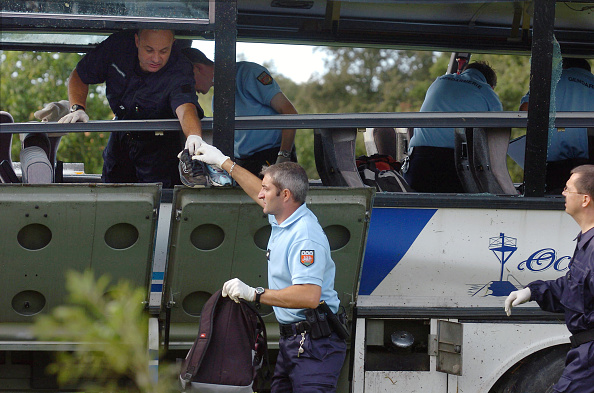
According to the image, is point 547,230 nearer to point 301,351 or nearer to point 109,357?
point 301,351

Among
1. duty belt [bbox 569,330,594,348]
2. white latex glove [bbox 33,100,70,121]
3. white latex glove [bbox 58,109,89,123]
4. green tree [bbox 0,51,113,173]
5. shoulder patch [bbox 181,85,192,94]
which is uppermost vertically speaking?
green tree [bbox 0,51,113,173]

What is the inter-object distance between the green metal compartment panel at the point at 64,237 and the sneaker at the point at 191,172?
13 centimetres

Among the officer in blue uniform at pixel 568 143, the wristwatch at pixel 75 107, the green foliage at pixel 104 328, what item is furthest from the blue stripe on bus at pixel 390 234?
the green foliage at pixel 104 328

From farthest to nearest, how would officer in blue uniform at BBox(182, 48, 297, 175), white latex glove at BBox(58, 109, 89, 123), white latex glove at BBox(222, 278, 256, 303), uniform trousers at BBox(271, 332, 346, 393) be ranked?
1. officer in blue uniform at BBox(182, 48, 297, 175)
2. white latex glove at BBox(58, 109, 89, 123)
3. uniform trousers at BBox(271, 332, 346, 393)
4. white latex glove at BBox(222, 278, 256, 303)

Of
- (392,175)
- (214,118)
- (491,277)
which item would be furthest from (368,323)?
(214,118)

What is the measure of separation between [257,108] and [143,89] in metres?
0.67

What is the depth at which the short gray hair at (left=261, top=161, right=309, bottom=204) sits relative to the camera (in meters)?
2.94

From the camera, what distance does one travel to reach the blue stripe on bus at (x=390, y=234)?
345cm

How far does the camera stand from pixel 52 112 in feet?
12.9

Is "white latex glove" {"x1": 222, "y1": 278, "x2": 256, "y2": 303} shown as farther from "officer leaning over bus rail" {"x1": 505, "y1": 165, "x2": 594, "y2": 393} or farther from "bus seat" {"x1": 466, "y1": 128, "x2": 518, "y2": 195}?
"bus seat" {"x1": 466, "y1": 128, "x2": 518, "y2": 195}

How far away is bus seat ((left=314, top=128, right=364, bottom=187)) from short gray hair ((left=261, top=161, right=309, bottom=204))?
0.76 meters

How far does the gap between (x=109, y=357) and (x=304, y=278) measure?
1.79m

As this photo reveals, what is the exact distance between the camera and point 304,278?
279 cm

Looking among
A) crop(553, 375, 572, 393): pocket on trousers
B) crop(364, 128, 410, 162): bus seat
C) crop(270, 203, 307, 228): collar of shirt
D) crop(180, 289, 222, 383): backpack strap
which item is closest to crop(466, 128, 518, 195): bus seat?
crop(553, 375, 572, 393): pocket on trousers
